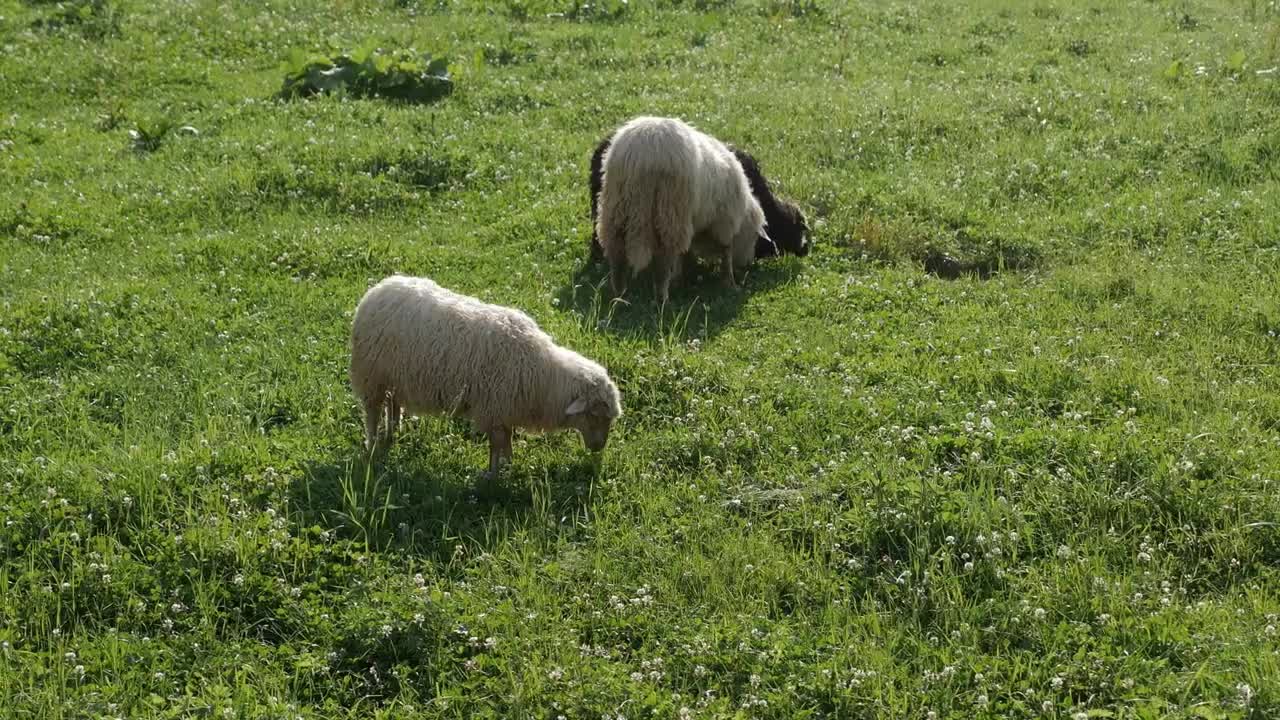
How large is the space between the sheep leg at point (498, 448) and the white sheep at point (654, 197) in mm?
2991

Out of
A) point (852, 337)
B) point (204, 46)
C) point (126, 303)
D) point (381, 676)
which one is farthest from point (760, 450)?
point (204, 46)

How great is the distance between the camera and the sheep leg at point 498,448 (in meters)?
7.11

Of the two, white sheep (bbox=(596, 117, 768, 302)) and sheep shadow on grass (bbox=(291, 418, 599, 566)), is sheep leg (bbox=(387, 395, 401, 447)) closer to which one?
sheep shadow on grass (bbox=(291, 418, 599, 566))

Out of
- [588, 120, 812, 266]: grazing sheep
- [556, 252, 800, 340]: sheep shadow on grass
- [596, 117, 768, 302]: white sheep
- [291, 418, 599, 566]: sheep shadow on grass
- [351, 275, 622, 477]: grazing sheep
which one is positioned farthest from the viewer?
[588, 120, 812, 266]: grazing sheep

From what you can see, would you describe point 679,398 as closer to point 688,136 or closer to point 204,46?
point 688,136

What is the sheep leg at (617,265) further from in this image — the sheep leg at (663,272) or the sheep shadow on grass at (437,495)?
the sheep shadow on grass at (437,495)

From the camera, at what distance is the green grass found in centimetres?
548

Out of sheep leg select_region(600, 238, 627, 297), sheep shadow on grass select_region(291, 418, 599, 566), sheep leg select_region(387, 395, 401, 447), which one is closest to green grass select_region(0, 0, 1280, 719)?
sheep shadow on grass select_region(291, 418, 599, 566)

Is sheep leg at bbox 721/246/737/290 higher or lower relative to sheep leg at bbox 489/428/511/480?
higher

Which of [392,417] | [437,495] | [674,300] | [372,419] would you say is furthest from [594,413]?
[674,300]

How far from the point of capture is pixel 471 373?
707 centimetres

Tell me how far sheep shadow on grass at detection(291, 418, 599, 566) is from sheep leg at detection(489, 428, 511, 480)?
0.07 m

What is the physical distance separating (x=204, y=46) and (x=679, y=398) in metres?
11.0

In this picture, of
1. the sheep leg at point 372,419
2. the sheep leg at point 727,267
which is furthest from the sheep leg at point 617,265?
the sheep leg at point 372,419
